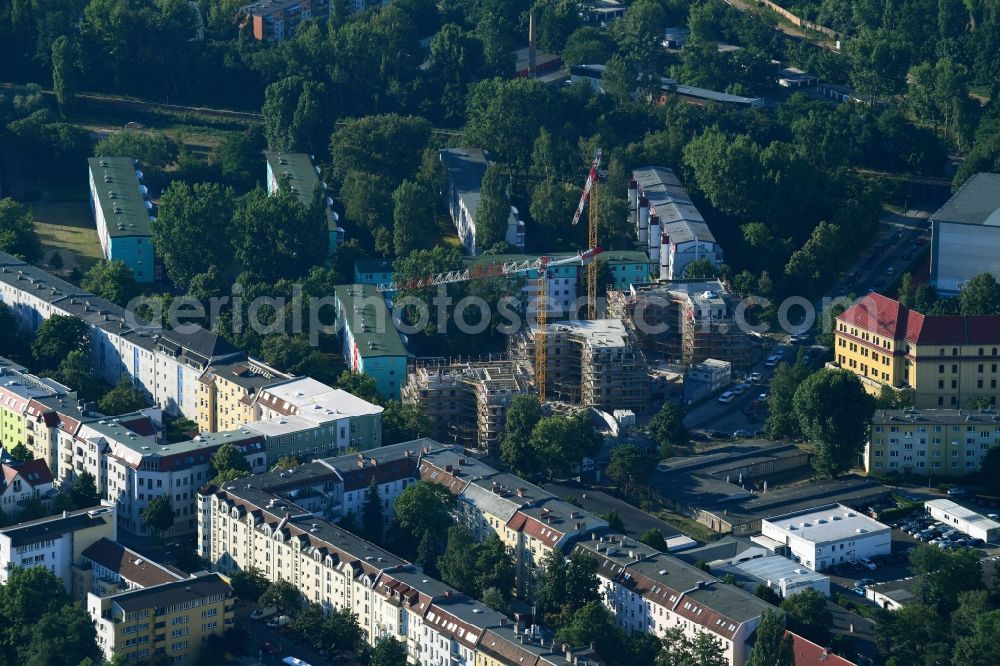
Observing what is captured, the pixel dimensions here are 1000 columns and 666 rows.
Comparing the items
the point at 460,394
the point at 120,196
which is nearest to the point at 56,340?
the point at 120,196

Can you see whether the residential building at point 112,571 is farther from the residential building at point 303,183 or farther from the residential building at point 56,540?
the residential building at point 303,183

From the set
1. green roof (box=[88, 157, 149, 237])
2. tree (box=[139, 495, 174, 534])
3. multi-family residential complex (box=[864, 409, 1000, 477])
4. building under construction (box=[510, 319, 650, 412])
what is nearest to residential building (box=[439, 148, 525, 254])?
building under construction (box=[510, 319, 650, 412])

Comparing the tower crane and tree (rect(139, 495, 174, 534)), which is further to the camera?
the tower crane

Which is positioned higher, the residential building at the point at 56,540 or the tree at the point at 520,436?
the tree at the point at 520,436

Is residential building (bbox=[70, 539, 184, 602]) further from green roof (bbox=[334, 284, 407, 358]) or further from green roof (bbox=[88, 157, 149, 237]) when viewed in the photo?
green roof (bbox=[88, 157, 149, 237])

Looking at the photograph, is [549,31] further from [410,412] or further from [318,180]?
[410,412]

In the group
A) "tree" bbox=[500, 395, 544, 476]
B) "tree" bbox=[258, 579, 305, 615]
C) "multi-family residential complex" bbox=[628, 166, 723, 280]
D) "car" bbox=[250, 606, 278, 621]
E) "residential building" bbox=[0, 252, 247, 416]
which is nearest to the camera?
"tree" bbox=[258, 579, 305, 615]

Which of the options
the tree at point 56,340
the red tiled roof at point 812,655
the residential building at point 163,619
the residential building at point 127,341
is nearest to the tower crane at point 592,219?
the residential building at point 127,341
